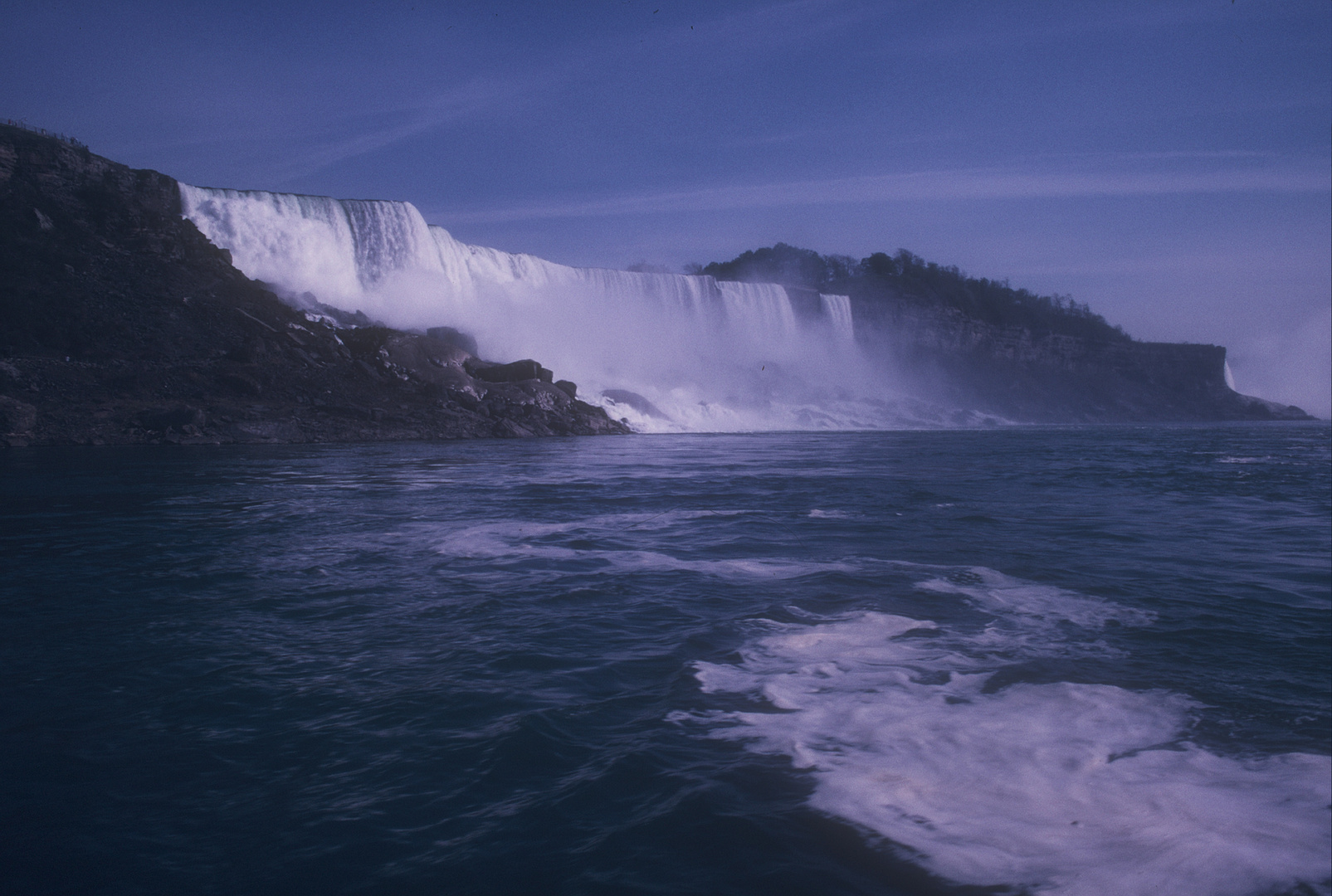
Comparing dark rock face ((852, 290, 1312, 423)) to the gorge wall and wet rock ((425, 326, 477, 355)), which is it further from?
wet rock ((425, 326, 477, 355))

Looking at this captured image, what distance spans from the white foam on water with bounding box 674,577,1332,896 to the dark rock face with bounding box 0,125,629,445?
1006 inches

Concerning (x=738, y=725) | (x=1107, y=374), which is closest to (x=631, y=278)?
(x=738, y=725)

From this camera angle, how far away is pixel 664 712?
3.73 m

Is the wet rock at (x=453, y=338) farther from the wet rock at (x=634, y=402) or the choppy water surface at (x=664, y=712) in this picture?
the choppy water surface at (x=664, y=712)

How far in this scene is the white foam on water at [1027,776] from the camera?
96.4 inches

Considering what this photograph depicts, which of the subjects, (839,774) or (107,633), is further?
(107,633)

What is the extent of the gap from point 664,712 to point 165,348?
1200 inches

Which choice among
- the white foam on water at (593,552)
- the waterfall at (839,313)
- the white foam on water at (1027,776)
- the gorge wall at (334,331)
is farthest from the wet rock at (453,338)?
the waterfall at (839,313)

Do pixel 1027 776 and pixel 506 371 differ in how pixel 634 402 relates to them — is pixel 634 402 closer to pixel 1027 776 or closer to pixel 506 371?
pixel 506 371

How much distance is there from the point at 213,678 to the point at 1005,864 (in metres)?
4.09

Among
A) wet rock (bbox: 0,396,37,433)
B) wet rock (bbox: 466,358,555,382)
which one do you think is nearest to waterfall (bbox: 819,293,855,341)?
wet rock (bbox: 466,358,555,382)

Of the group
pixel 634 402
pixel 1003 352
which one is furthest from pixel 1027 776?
pixel 1003 352

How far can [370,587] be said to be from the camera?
6250mm

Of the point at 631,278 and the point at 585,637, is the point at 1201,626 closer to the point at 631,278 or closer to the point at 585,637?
the point at 585,637
